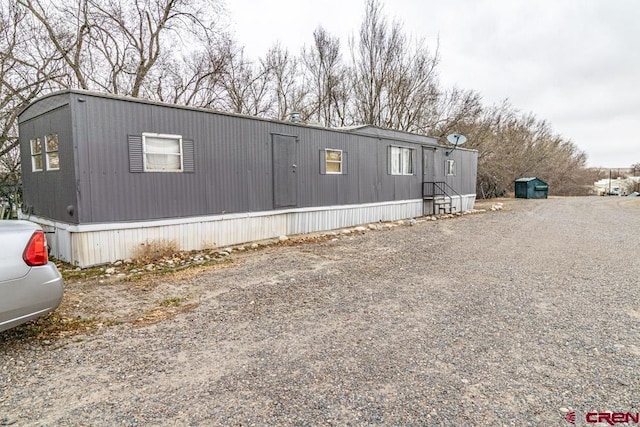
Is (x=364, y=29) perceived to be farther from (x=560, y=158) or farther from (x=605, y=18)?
(x=560, y=158)

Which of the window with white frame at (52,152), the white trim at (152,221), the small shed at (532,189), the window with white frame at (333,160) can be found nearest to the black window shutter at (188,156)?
the white trim at (152,221)

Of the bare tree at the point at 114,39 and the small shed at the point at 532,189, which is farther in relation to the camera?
the small shed at the point at 532,189

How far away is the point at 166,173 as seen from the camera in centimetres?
627

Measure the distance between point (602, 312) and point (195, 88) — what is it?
57.3 feet

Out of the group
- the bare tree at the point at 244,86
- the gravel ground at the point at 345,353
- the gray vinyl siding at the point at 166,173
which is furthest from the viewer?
the bare tree at the point at 244,86

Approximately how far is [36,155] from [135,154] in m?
2.79

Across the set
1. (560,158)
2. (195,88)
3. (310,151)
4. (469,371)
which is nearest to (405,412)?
(469,371)

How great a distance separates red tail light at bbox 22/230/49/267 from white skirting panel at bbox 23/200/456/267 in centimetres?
307

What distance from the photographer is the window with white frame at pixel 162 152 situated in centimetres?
606

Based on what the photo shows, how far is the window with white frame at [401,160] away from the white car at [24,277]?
10230 mm

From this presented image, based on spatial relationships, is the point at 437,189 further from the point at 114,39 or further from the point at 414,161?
the point at 114,39

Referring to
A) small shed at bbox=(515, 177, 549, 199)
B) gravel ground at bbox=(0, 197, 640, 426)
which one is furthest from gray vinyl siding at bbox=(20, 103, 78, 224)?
small shed at bbox=(515, 177, 549, 199)

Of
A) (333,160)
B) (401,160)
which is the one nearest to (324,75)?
(401,160)

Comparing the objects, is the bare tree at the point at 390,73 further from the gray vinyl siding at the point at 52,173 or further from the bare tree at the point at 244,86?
the gray vinyl siding at the point at 52,173
